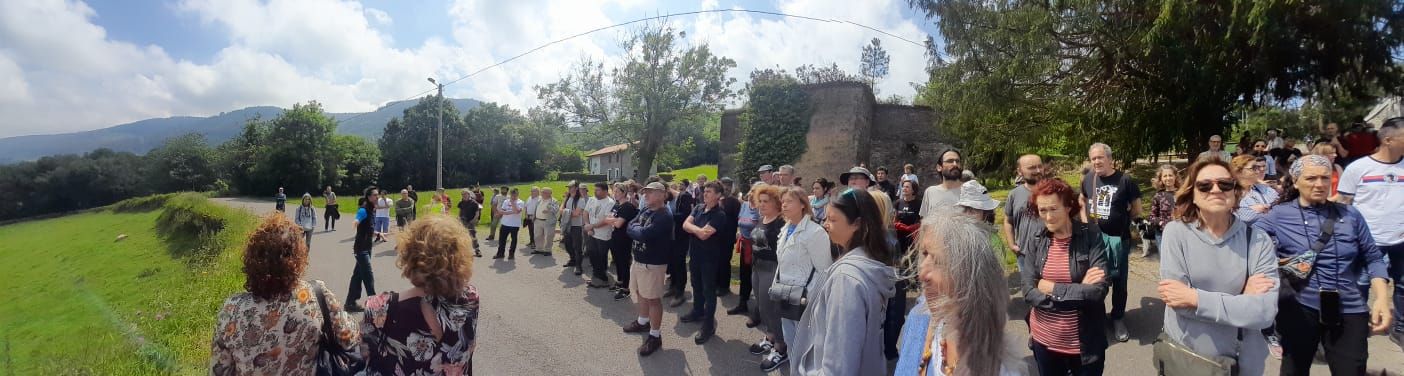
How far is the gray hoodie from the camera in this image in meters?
2.04

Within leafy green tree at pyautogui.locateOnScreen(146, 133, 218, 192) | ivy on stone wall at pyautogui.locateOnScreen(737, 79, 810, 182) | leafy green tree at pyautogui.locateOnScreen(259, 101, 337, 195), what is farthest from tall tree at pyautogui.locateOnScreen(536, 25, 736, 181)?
leafy green tree at pyautogui.locateOnScreen(146, 133, 218, 192)

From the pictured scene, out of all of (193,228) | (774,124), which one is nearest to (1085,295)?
(774,124)

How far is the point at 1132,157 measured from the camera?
11.6m

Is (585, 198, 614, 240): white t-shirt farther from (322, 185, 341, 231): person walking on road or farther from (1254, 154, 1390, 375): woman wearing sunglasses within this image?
(322, 185, 341, 231): person walking on road

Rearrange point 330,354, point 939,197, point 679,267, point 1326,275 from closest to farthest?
point 330,354 → point 1326,275 → point 939,197 → point 679,267

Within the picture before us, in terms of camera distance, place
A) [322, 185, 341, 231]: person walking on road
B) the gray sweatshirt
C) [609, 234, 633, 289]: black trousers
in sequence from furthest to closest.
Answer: [322, 185, 341, 231]: person walking on road < [609, 234, 633, 289]: black trousers < the gray sweatshirt

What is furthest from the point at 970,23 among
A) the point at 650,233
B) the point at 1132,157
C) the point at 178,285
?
the point at 178,285

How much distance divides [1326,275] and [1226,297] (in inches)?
54.6

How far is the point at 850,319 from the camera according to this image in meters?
2.05

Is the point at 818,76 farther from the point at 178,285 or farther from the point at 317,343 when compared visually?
the point at 178,285

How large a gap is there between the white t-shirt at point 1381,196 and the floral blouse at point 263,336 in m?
5.81

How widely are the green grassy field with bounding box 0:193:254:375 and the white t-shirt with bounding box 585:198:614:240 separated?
4.23 meters

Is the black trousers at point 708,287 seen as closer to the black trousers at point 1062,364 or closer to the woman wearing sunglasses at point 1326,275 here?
the black trousers at point 1062,364

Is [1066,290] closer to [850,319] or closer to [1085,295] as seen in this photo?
[1085,295]
